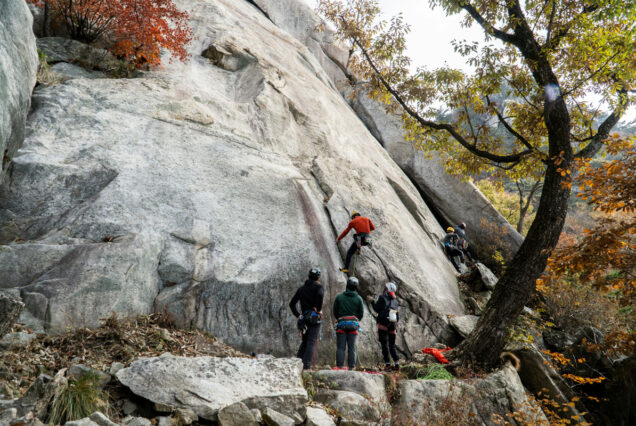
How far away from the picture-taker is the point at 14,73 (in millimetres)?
7547

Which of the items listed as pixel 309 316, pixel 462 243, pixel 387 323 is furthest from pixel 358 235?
pixel 462 243

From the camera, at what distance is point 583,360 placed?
32.4ft

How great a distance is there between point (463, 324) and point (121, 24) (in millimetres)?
14049

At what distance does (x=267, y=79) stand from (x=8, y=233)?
32.2 feet

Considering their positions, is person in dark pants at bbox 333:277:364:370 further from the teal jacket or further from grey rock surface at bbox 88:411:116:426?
grey rock surface at bbox 88:411:116:426

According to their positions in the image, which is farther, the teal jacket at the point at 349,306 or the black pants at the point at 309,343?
the teal jacket at the point at 349,306

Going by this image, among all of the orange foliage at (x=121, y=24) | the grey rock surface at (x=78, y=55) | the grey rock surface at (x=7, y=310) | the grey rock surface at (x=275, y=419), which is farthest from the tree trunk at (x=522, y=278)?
the grey rock surface at (x=78, y=55)

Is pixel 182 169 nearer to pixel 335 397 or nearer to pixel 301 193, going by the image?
pixel 301 193

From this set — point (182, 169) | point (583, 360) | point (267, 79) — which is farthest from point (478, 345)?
point (267, 79)

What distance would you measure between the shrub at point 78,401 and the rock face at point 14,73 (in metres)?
5.00

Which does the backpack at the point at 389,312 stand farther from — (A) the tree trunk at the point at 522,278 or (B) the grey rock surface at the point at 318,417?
(B) the grey rock surface at the point at 318,417

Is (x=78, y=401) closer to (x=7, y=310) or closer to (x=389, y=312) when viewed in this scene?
(x=7, y=310)

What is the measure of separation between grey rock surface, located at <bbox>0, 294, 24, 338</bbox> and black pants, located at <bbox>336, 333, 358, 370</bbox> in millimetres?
5776

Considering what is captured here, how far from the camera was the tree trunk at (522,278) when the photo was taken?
8.54m
